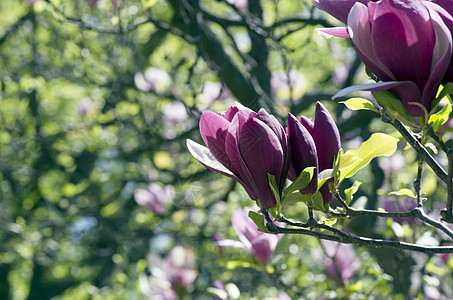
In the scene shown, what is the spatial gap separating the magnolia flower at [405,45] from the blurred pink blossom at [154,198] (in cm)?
282

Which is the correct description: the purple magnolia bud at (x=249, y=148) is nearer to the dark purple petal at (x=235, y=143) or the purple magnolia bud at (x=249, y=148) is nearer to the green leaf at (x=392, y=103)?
the dark purple petal at (x=235, y=143)

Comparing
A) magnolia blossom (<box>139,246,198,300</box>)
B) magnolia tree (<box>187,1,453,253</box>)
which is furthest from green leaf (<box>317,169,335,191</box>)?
magnolia blossom (<box>139,246,198,300</box>)

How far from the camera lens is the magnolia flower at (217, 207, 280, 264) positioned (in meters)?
1.32

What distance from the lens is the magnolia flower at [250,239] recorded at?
132 cm

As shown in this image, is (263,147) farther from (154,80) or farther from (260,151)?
(154,80)

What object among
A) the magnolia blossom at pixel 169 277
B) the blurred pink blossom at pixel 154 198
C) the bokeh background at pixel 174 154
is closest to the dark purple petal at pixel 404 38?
the bokeh background at pixel 174 154

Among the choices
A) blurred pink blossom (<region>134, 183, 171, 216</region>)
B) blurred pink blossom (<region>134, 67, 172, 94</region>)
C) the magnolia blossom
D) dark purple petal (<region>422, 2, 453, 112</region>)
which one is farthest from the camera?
blurred pink blossom (<region>134, 183, 171, 216</region>)

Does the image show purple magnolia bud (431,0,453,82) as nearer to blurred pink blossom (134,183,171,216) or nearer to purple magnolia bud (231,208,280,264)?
purple magnolia bud (231,208,280,264)

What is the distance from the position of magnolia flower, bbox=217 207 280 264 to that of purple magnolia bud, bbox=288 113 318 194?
629mm

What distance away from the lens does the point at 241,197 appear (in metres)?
2.97

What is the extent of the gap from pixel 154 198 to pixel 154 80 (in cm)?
72

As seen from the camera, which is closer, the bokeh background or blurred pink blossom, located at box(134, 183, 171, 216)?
the bokeh background

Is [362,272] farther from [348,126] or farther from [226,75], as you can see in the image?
[226,75]

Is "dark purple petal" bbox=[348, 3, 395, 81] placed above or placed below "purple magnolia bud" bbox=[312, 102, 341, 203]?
above
